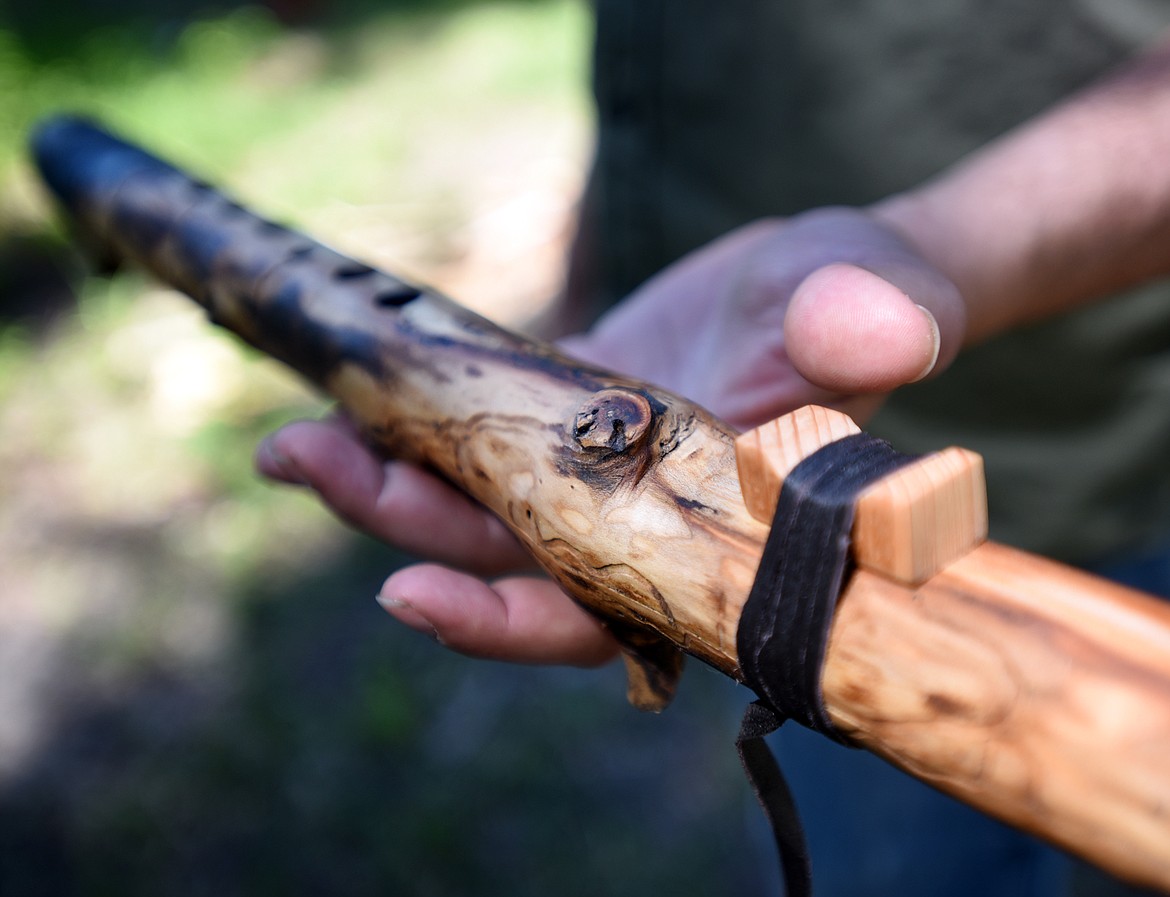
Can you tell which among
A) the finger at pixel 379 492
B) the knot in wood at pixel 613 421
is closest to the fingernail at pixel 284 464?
the finger at pixel 379 492

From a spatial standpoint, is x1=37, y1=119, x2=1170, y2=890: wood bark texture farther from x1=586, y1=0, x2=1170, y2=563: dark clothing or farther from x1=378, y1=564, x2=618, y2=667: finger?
x1=586, y1=0, x2=1170, y2=563: dark clothing

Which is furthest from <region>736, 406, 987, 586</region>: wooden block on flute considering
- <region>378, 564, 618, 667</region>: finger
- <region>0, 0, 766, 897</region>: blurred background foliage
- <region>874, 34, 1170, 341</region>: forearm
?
<region>0, 0, 766, 897</region>: blurred background foliage

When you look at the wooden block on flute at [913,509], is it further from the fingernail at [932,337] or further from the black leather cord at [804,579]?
the fingernail at [932,337]

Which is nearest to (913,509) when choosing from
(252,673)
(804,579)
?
(804,579)

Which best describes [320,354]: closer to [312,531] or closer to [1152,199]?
[1152,199]

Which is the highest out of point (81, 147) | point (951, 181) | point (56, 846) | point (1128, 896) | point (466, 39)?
point (951, 181)

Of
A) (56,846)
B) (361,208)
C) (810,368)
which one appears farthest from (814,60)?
(361,208)
